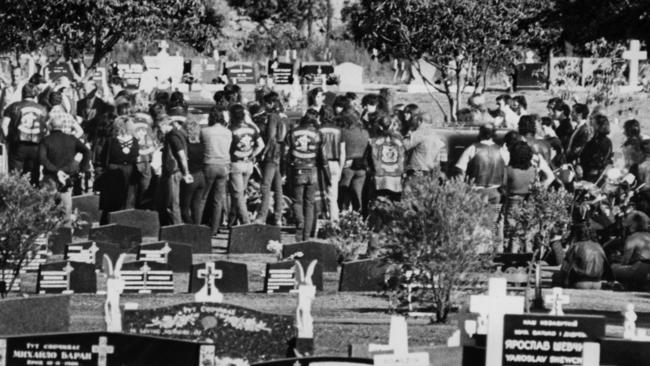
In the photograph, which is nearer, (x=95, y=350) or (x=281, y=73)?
(x=95, y=350)

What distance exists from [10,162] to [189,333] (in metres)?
12.6

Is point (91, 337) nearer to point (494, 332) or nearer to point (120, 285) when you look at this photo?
point (120, 285)

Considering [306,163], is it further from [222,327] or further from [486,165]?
[222,327]

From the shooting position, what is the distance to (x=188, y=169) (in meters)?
Result: 29.1

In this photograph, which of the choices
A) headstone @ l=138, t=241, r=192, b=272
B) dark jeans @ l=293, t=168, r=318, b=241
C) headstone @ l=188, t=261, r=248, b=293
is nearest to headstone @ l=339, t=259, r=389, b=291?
headstone @ l=188, t=261, r=248, b=293

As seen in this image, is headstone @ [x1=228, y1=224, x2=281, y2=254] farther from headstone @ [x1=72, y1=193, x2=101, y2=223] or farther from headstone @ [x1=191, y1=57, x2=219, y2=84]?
headstone @ [x1=191, y1=57, x2=219, y2=84]

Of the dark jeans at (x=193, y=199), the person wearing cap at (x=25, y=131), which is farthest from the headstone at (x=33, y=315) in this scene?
the person wearing cap at (x=25, y=131)

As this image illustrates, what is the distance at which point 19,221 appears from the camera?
72.6 feet

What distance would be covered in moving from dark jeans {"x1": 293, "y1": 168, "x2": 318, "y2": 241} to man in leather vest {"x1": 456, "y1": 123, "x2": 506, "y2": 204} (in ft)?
7.09

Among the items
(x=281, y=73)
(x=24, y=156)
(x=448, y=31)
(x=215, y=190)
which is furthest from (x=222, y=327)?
(x=281, y=73)

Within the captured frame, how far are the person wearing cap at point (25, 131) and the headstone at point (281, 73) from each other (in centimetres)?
2870

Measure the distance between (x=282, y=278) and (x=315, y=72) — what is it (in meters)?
39.5

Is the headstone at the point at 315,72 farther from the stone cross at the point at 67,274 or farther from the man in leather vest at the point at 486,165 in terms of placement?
the stone cross at the point at 67,274

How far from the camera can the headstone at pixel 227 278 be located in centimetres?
2355
